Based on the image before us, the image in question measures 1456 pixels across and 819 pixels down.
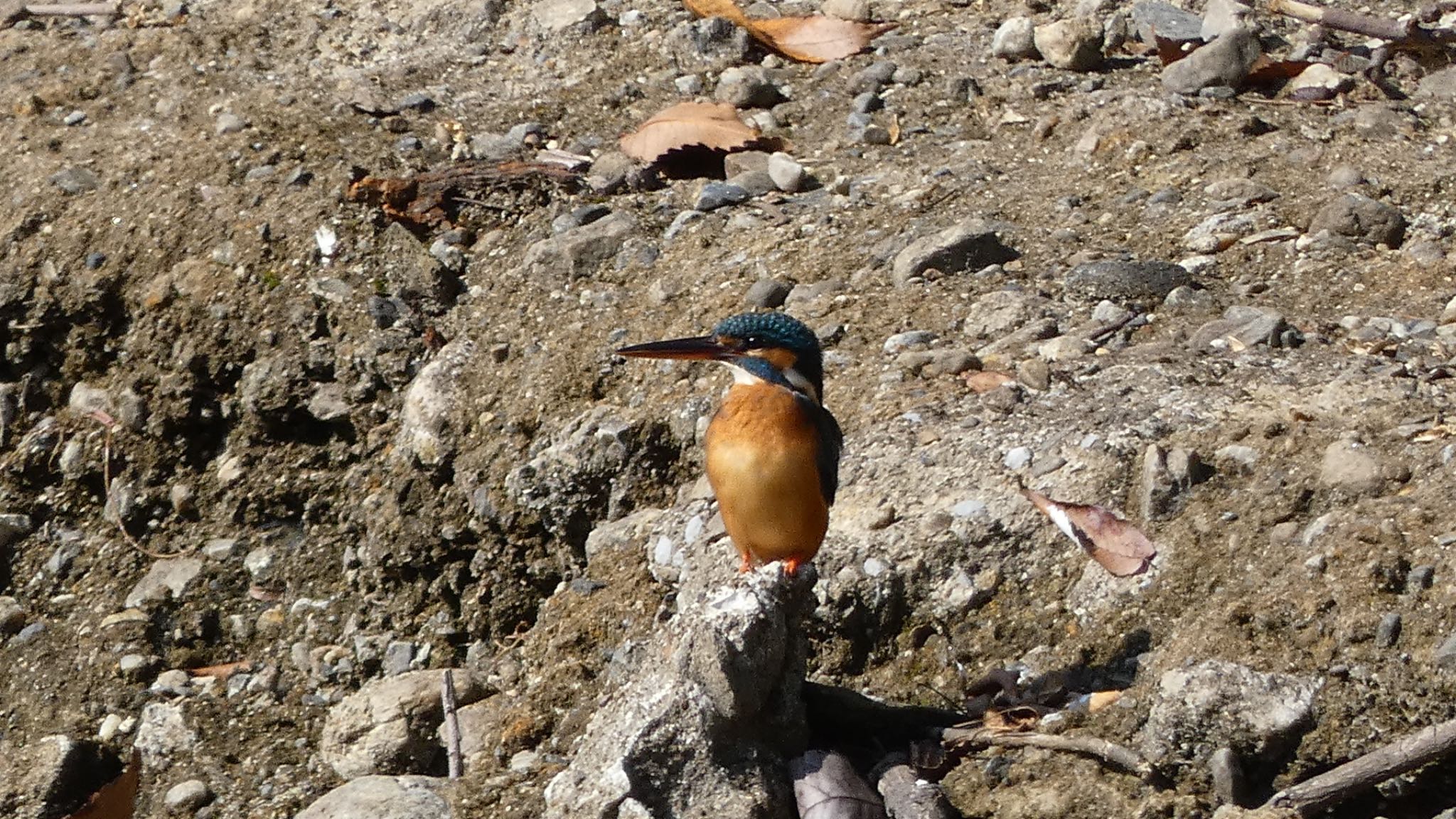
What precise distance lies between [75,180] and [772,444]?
3.58m

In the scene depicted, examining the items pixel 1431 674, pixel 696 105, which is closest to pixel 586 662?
pixel 1431 674

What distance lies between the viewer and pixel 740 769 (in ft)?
10.5

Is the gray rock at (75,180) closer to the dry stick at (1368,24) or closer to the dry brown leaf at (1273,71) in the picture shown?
the dry brown leaf at (1273,71)

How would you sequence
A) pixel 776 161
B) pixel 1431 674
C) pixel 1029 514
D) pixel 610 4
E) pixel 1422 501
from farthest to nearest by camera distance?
1. pixel 610 4
2. pixel 776 161
3. pixel 1029 514
4. pixel 1422 501
5. pixel 1431 674

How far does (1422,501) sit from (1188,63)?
2773 mm

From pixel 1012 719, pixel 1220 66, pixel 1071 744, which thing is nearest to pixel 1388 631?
pixel 1071 744

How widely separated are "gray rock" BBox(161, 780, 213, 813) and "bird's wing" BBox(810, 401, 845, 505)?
1865 millimetres

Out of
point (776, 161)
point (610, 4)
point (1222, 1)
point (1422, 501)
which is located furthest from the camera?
point (610, 4)

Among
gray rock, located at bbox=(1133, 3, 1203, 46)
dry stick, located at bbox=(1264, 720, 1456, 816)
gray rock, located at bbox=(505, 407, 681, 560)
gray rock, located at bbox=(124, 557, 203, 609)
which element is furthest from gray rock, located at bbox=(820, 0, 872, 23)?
dry stick, located at bbox=(1264, 720, 1456, 816)

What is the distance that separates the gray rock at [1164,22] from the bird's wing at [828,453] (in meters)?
2.84

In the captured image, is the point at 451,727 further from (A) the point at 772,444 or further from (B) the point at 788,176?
(B) the point at 788,176

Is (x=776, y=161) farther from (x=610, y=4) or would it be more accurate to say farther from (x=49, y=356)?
(x=49, y=356)

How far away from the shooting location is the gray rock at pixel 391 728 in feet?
13.5

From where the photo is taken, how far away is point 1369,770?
2.88m
